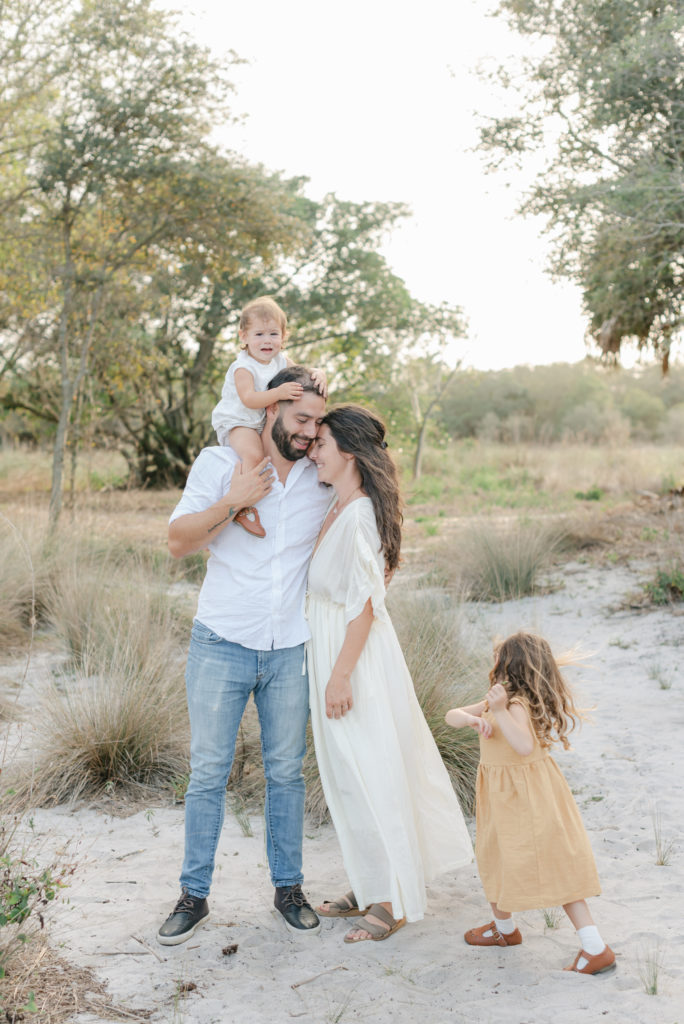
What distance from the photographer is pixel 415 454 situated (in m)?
25.2

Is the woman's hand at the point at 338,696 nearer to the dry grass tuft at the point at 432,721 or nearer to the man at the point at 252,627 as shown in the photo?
the man at the point at 252,627

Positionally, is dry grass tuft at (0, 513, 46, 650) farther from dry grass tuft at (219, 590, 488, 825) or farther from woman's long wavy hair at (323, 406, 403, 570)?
woman's long wavy hair at (323, 406, 403, 570)

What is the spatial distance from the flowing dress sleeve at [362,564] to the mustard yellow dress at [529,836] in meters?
0.57

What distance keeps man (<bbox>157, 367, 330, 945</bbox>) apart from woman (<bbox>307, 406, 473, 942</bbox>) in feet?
0.28

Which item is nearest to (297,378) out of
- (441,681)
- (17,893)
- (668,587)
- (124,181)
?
(17,893)

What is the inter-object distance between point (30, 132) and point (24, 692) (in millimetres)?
7659

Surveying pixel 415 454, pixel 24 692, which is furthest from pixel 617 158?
pixel 415 454

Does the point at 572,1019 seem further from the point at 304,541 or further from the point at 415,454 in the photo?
the point at 415,454

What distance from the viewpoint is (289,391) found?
3008 mm

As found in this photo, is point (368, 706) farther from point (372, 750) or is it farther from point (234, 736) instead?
point (234, 736)

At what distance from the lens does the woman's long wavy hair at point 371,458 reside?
3.08 metres

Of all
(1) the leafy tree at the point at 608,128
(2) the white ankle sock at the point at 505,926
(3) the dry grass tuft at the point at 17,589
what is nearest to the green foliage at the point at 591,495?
(1) the leafy tree at the point at 608,128

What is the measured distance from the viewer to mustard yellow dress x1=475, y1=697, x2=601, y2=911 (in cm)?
285

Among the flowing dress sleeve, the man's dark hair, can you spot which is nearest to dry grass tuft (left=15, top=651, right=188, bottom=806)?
the flowing dress sleeve
